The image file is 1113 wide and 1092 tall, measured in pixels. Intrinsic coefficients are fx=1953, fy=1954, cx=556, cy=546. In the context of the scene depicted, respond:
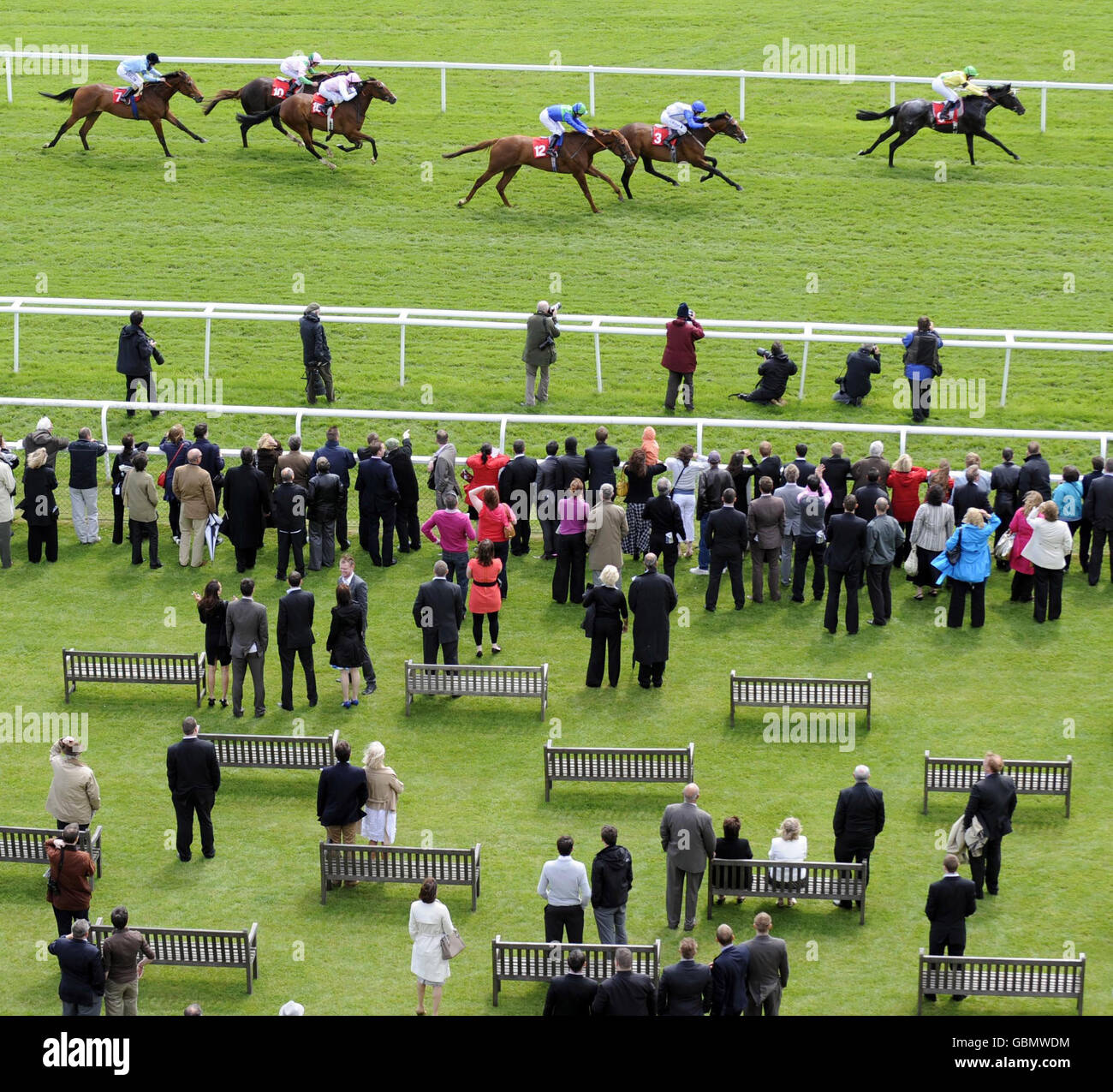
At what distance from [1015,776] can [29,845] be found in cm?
784

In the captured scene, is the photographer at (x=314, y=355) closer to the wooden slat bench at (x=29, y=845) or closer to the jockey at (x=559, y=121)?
the jockey at (x=559, y=121)

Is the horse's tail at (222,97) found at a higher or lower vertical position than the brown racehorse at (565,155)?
higher

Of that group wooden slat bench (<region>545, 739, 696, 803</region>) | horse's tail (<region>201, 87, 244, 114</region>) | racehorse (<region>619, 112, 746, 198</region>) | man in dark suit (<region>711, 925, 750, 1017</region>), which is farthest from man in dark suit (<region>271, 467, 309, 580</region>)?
horse's tail (<region>201, 87, 244, 114</region>)

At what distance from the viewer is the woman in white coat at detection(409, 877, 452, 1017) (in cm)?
1337

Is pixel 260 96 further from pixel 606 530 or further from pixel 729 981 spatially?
pixel 729 981

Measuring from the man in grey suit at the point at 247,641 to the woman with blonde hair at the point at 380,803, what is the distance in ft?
8.25

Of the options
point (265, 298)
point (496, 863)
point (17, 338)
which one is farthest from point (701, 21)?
point (496, 863)

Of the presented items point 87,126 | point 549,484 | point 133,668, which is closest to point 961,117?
point 549,484

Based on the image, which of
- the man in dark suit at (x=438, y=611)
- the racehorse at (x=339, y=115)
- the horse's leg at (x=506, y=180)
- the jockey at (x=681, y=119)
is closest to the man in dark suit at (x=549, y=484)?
the man in dark suit at (x=438, y=611)

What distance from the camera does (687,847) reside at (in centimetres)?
1436

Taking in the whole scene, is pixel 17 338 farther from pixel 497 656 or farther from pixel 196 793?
pixel 196 793

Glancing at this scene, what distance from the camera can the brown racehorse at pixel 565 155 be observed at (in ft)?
92.9

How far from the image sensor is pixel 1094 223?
27938 mm
